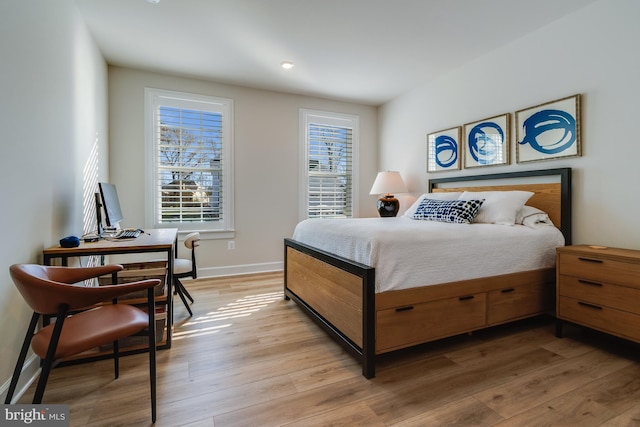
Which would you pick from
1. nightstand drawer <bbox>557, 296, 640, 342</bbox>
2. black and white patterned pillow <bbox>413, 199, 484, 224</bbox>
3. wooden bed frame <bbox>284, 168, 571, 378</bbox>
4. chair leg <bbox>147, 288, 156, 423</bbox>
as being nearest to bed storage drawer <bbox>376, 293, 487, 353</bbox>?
wooden bed frame <bbox>284, 168, 571, 378</bbox>

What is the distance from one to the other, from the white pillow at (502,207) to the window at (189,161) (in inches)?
119

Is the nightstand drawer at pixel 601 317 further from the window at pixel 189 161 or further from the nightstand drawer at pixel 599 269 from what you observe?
the window at pixel 189 161

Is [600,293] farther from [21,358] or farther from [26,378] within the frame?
[26,378]

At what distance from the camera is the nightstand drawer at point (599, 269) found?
5.98 ft

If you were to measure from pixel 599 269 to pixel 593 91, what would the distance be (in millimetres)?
1465

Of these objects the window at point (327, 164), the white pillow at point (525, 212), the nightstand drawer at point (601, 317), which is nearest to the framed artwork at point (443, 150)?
the white pillow at point (525, 212)

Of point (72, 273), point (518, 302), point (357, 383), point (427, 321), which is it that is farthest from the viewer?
point (518, 302)

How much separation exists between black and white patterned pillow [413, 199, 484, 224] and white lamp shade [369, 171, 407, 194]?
1064 millimetres

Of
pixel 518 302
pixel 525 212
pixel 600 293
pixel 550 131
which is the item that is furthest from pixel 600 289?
pixel 550 131

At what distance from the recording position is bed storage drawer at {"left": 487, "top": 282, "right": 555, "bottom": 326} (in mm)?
2129

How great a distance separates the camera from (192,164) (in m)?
3.87

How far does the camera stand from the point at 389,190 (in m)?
4.07

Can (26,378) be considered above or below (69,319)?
below

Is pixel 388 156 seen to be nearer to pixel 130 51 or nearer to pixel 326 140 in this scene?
pixel 326 140
